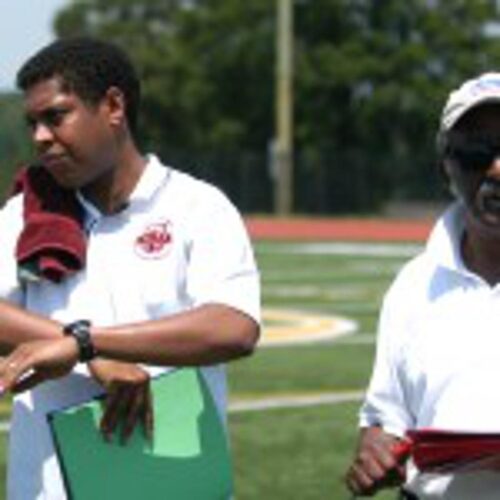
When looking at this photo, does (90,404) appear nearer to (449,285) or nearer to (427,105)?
(449,285)

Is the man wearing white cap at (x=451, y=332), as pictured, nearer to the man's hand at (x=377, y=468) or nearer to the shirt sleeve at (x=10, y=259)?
the man's hand at (x=377, y=468)

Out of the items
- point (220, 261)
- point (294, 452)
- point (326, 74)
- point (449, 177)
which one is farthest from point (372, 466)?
point (326, 74)

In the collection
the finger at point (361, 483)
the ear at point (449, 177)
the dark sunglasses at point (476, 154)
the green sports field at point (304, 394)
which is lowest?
the green sports field at point (304, 394)

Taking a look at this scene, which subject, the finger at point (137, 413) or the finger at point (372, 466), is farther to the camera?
the finger at point (137, 413)

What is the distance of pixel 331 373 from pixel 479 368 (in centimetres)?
1103

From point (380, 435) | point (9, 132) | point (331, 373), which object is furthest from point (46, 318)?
point (9, 132)

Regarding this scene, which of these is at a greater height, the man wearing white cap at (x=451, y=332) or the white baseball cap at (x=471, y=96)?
the white baseball cap at (x=471, y=96)

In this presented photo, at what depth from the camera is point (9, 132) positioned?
20406mm

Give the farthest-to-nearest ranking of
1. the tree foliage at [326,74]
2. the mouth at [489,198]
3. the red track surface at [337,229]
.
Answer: the tree foliage at [326,74] < the red track surface at [337,229] < the mouth at [489,198]

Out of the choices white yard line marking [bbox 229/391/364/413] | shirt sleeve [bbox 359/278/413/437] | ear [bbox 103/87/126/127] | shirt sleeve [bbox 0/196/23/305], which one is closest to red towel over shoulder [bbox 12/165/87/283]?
shirt sleeve [bbox 0/196/23/305]

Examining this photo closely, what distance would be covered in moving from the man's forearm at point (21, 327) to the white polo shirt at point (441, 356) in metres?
0.71

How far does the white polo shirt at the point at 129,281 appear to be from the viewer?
4434 millimetres

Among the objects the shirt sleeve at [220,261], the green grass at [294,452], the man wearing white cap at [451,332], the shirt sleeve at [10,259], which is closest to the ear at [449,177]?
the man wearing white cap at [451,332]

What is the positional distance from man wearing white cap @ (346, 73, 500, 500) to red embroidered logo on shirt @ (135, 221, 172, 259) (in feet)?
2.27
